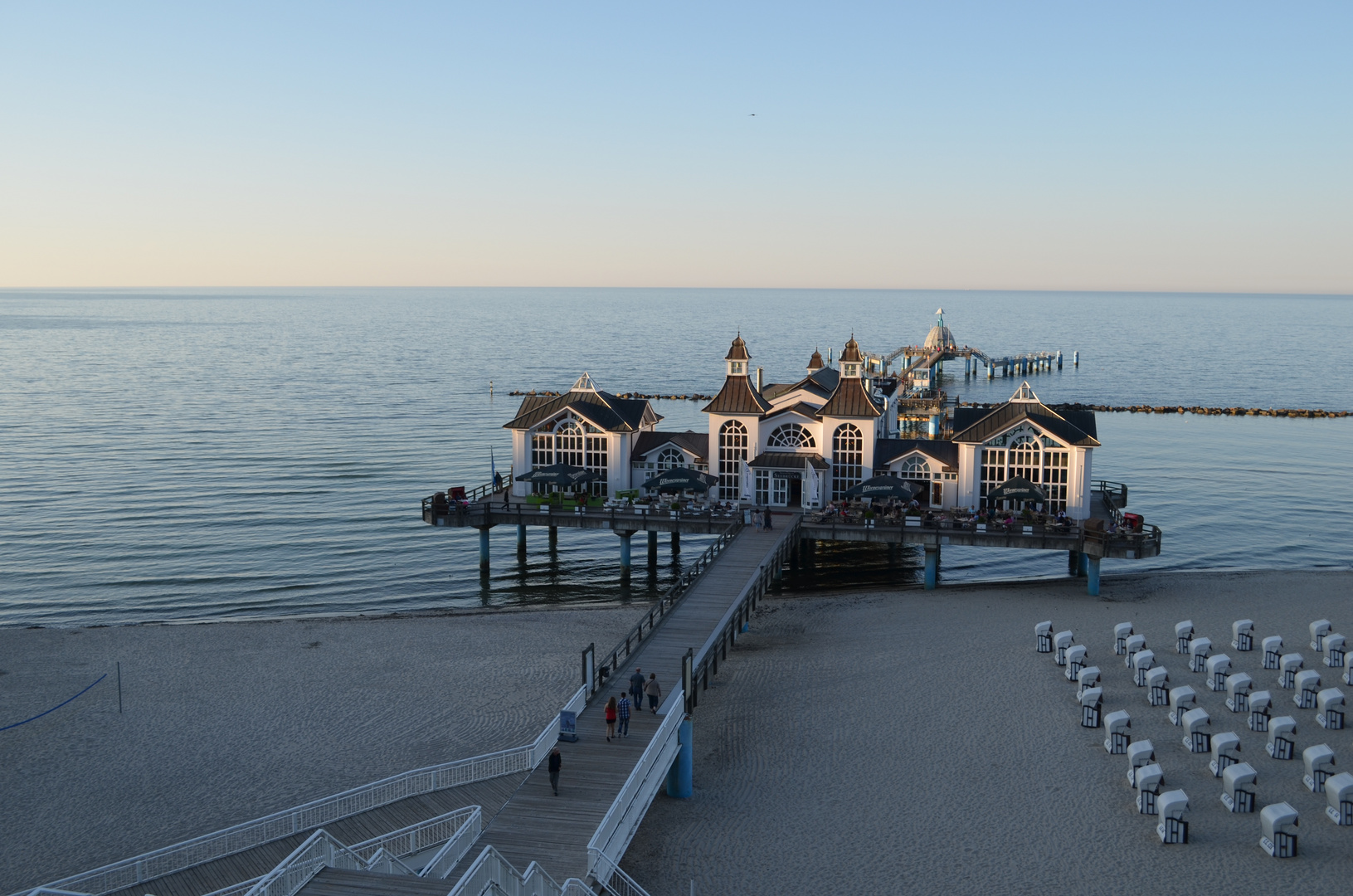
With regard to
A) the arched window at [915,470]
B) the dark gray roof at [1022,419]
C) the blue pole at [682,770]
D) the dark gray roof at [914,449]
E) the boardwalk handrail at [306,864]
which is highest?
the dark gray roof at [1022,419]

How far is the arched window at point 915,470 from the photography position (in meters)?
44.0

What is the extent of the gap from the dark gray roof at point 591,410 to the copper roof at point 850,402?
7368 mm

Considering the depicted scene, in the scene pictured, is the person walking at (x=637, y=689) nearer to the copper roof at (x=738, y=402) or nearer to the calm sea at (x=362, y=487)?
the calm sea at (x=362, y=487)

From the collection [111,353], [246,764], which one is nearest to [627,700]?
[246,764]

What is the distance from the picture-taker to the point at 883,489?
1620 inches

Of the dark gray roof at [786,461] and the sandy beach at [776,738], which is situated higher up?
the dark gray roof at [786,461]

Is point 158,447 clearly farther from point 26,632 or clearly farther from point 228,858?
point 228,858

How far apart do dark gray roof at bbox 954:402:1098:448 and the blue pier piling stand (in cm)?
2257

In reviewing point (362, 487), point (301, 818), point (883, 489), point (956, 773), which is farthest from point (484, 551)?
point (956, 773)

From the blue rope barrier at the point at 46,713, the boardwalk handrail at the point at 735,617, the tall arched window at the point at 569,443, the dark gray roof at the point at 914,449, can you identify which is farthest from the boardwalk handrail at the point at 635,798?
the tall arched window at the point at 569,443

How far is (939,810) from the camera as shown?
22.9 m

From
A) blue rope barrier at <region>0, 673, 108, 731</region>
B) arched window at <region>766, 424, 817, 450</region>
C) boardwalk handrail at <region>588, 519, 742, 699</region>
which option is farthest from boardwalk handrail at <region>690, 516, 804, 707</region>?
blue rope barrier at <region>0, 673, 108, 731</region>

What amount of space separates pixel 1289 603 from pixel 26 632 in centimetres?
4150

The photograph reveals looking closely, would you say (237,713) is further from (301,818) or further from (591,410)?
(591,410)
